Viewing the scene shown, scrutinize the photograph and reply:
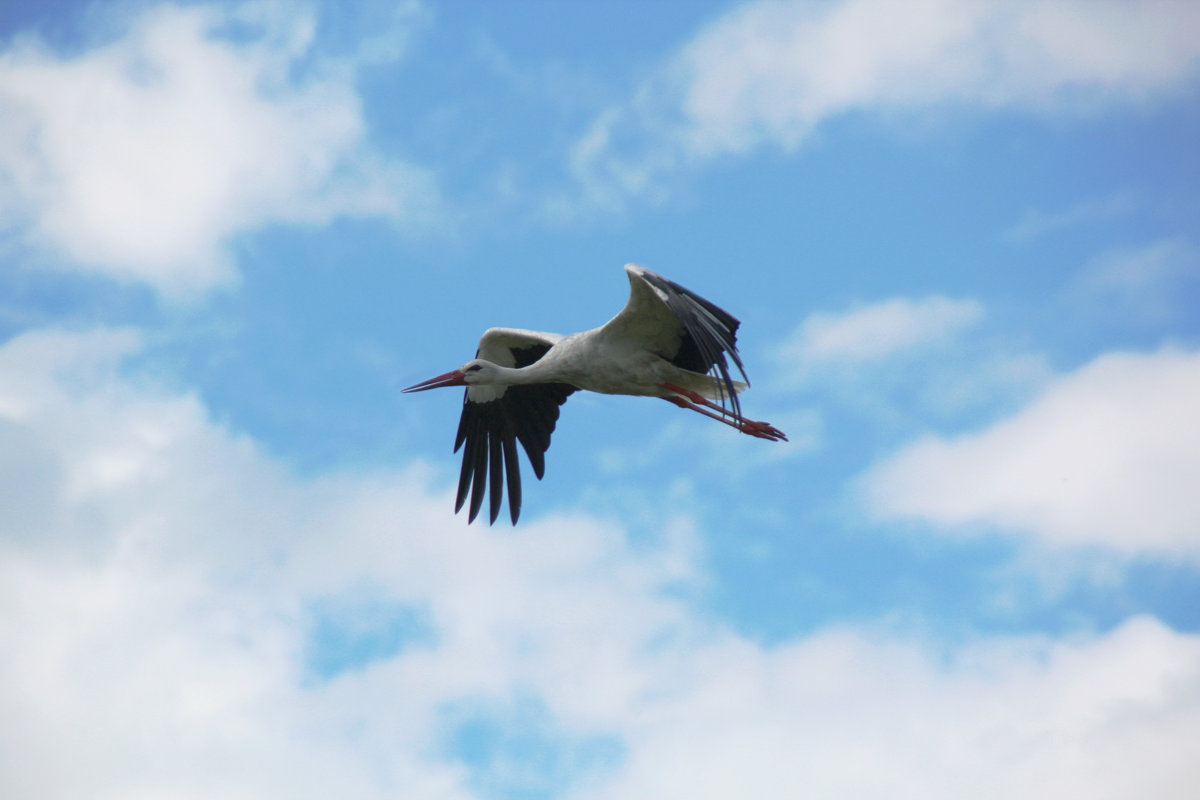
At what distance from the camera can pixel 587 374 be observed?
34.9 feet

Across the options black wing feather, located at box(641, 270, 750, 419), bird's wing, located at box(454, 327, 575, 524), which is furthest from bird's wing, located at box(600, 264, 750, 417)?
bird's wing, located at box(454, 327, 575, 524)

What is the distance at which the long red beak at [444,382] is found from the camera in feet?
39.0

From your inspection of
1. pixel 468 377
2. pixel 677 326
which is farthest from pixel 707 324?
pixel 468 377

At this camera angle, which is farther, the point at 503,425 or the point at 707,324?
the point at 503,425

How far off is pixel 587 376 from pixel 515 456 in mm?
2054

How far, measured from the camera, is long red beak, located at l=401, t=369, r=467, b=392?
11.9m

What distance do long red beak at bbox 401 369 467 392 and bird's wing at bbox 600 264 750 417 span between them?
2030 mm

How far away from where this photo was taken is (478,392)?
41.4 feet

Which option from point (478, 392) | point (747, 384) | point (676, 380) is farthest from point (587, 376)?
point (478, 392)

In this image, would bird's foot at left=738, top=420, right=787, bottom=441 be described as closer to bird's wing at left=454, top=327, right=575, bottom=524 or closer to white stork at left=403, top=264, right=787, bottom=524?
white stork at left=403, top=264, right=787, bottom=524

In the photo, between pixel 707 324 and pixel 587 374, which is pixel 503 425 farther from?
pixel 707 324

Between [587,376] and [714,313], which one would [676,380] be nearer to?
[587,376]

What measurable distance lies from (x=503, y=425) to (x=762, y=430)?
116 inches

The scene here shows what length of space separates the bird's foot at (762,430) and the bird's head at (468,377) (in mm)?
2331
